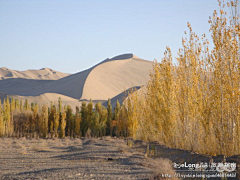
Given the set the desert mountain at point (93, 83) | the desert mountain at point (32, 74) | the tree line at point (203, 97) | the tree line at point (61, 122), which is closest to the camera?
the tree line at point (203, 97)

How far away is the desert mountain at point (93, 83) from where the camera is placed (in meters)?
68.6

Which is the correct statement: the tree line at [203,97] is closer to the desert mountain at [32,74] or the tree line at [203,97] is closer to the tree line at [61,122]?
the tree line at [61,122]

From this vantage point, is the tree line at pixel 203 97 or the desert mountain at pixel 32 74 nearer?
the tree line at pixel 203 97

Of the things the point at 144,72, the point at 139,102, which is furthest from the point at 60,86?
the point at 139,102

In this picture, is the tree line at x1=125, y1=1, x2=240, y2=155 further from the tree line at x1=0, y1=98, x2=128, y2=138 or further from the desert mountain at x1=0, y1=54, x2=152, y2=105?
the desert mountain at x1=0, y1=54, x2=152, y2=105

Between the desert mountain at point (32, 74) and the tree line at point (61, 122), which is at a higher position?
the desert mountain at point (32, 74)

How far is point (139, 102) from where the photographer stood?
17375mm

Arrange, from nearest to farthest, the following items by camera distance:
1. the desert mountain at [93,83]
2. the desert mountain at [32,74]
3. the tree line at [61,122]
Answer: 1. the tree line at [61,122]
2. the desert mountain at [93,83]
3. the desert mountain at [32,74]

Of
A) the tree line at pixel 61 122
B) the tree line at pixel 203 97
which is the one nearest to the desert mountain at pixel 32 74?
the tree line at pixel 61 122

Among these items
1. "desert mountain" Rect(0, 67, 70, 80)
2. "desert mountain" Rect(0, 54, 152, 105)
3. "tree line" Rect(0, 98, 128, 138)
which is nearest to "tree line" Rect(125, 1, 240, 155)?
"tree line" Rect(0, 98, 128, 138)

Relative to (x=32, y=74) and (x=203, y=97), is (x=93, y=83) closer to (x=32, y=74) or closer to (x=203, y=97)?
(x=203, y=97)

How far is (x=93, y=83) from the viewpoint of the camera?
72.9 m

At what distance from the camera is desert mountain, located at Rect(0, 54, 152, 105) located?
68.6m

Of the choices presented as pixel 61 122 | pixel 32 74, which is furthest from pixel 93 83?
pixel 32 74
